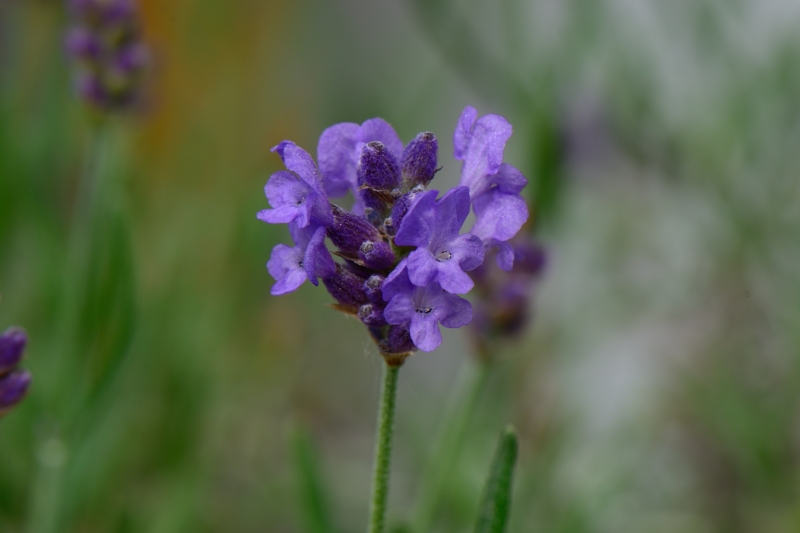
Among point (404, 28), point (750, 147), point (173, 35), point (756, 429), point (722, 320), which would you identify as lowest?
point (756, 429)

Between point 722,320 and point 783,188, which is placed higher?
point 783,188

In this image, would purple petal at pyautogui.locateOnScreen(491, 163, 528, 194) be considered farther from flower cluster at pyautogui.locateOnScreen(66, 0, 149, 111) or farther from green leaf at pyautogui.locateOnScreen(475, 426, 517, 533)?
flower cluster at pyautogui.locateOnScreen(66, 0, 149, 111)

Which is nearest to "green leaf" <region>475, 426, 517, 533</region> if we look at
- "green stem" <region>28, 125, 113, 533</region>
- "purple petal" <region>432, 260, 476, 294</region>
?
"purple petal" <region>432, 260, 476, 294</region>

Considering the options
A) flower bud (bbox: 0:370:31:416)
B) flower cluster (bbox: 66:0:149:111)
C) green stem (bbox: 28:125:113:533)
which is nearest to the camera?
flower bud (bbox: 0:370:31:416)

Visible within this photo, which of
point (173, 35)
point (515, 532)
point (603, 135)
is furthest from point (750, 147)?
point (173, 35)

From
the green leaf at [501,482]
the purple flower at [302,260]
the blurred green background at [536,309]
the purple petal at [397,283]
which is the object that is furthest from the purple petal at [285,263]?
the blurred green background at [536,309]

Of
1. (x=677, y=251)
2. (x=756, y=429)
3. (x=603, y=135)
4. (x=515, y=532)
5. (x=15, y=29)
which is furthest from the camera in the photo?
(x=677, y=251)

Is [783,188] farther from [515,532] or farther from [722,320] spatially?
[515,532]

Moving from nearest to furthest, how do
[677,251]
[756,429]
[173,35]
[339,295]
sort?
1. [339,295]
2. [756,429]
3. [677,251]
4. [173,35]
